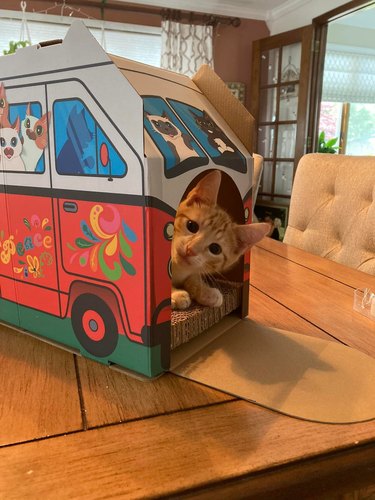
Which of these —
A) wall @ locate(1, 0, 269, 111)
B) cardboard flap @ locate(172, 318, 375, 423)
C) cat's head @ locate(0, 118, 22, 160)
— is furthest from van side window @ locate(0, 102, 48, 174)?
wall @ locate(1, 0, 269, 111)

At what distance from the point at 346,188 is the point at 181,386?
1.10m

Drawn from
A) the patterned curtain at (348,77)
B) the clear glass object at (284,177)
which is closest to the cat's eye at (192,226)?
the clear glass object at (284,177)

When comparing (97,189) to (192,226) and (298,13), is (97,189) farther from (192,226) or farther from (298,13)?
(298,13)

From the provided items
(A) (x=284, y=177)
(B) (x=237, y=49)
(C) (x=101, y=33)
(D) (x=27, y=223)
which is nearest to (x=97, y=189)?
(D) (x=27, y=223)

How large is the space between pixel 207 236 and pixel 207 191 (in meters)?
0.08

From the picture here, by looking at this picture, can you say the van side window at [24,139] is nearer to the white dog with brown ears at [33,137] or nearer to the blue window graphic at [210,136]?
the white dog with brown ears at [33,137]

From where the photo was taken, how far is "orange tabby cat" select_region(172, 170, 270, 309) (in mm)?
653

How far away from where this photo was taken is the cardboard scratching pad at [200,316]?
0.58 m

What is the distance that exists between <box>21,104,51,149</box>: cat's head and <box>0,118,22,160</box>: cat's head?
1cm

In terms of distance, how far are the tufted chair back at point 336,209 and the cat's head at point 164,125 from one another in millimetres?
949

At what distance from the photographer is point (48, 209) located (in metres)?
0.57

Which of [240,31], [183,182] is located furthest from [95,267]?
[240,31]

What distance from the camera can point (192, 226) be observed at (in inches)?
27.0

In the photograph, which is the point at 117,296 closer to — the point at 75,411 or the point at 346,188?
the point at 75,411
